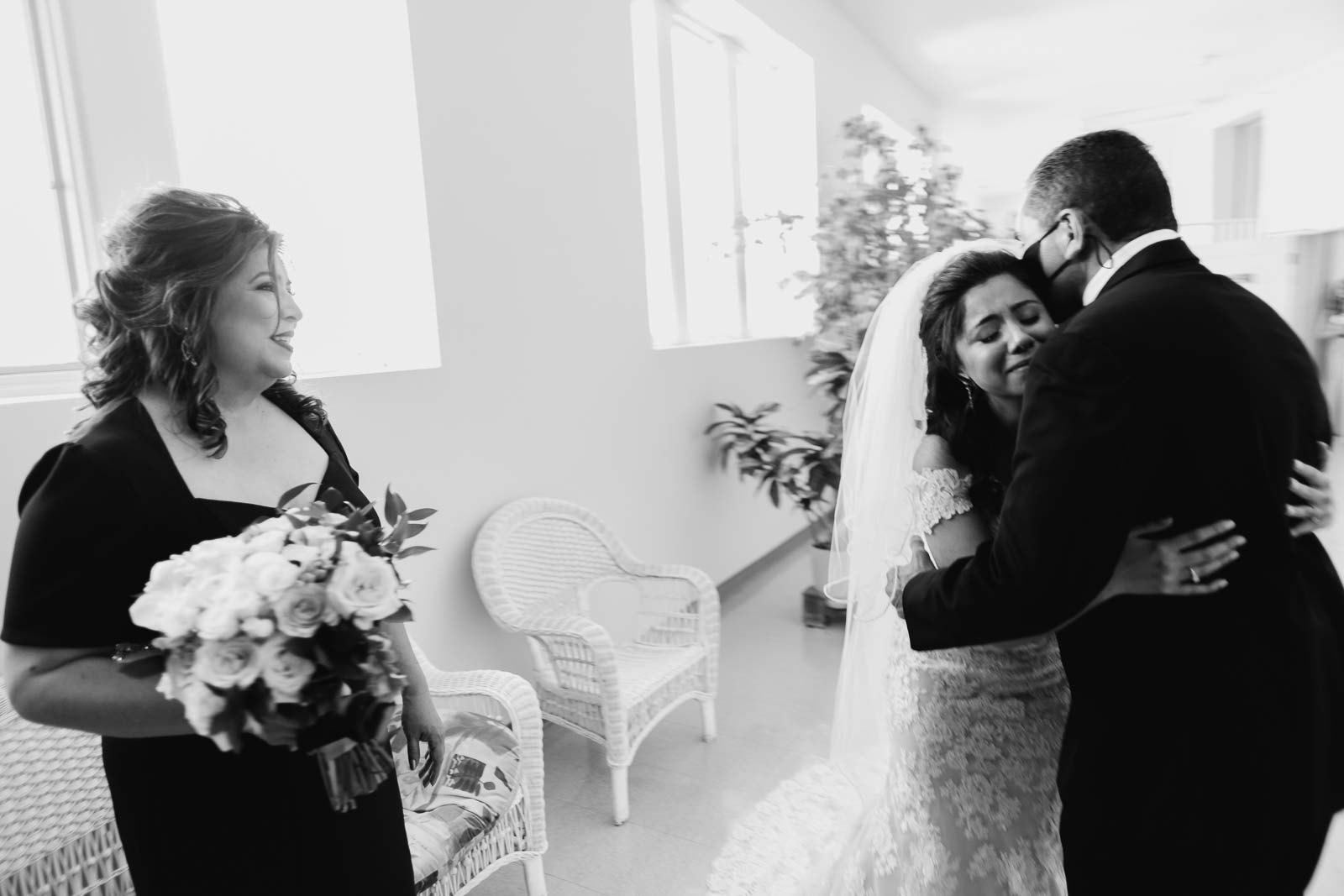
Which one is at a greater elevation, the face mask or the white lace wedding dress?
the face mask

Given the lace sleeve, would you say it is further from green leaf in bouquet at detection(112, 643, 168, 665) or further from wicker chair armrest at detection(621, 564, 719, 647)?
wicker chair armrest at detection(621, 564, 719, 647)

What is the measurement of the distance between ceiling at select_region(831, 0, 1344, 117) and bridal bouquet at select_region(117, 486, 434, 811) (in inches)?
253

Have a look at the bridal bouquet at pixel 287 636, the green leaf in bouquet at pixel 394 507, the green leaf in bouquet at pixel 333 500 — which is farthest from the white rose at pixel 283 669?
the green leaf in bouquet at pixel 333 500

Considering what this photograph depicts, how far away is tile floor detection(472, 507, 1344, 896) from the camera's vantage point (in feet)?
7.62

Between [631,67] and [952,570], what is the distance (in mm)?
3063

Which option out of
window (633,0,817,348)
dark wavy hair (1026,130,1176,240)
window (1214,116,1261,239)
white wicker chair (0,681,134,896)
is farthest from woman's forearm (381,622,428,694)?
window (1214,116,1261,239)

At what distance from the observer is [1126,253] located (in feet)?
4.18

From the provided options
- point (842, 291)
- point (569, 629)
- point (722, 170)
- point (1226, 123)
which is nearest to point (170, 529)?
point (569, 629)

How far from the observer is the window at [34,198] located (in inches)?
71.2

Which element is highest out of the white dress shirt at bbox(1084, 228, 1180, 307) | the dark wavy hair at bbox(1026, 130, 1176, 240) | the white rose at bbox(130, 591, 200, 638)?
the dark wavy hair at bbox(1026, 130, 1176, 240)

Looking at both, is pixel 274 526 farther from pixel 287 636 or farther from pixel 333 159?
pixel 333 159

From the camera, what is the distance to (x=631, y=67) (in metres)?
3.73

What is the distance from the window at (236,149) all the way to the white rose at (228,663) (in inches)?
32.4

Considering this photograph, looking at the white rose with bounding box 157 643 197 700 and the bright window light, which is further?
the bright window light
